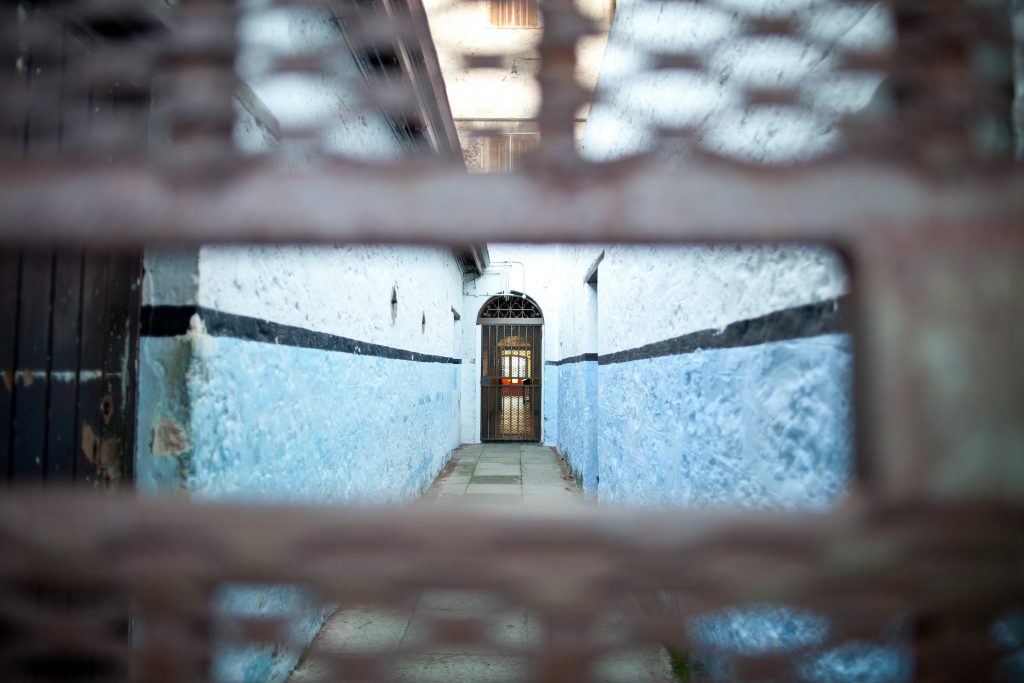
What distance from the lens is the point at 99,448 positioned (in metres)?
1.50

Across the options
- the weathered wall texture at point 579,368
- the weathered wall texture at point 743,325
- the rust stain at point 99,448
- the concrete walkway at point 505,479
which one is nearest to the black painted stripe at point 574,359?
the weathered wall texture at point 579,368

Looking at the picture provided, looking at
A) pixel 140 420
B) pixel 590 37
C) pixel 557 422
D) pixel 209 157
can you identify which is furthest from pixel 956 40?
pixel 557 422

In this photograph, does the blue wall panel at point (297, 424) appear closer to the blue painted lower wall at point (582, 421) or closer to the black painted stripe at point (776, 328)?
the black painted stripe at point (776, 328)

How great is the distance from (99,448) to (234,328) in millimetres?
549

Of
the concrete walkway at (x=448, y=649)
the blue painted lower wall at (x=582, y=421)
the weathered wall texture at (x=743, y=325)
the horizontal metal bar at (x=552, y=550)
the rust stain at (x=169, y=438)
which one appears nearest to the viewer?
the horizontal metal bar at (x=552, y=550)

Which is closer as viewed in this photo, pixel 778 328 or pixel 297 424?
pixel 778 328

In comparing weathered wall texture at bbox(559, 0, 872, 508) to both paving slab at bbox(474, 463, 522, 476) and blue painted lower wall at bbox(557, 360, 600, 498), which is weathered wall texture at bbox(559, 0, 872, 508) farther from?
paving slab at bbox(474, 463, 522, 476)

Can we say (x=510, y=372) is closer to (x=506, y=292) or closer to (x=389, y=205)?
(x=506, y=292)

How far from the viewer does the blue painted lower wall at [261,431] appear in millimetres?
1646

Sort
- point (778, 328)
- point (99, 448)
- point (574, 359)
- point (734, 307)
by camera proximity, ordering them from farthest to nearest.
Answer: point (574, 359)
point (734, 307)
point (778, 328)
point (99, 448)

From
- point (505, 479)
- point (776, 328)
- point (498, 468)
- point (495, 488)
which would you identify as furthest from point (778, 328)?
point (498, 468)

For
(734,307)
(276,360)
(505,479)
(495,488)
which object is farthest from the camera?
(505,479)

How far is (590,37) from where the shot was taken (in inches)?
29.2

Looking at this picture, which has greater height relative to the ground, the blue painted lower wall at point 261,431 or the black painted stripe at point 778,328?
the black painted stripe at point 778,328
